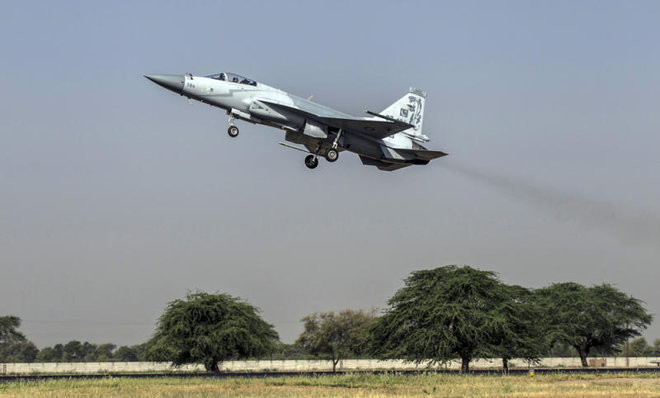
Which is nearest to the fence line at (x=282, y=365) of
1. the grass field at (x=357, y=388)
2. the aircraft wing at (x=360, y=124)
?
the grass field at (x=357, y=388)

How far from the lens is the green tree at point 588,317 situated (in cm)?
10675

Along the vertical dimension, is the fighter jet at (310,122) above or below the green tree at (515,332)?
above

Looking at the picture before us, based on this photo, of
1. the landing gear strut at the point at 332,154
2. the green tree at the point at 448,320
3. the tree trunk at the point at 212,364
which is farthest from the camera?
the tree trunk at the point at 212,364

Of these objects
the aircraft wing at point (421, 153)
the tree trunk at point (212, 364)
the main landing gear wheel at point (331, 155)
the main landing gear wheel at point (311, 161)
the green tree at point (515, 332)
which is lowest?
Result: the tree trunk at point (212, 364)

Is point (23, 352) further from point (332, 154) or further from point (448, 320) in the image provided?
point (332, 154)

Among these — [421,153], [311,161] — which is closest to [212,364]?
[311,161]

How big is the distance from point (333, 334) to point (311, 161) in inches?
2869

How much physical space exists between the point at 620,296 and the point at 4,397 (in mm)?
93540

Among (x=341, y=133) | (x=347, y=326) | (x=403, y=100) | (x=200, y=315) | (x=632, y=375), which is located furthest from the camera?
(x=347, y=326)

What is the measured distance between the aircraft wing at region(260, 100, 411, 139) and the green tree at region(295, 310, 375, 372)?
69.2 m

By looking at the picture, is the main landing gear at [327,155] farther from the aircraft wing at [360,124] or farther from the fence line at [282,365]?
the fence line at [282,365]

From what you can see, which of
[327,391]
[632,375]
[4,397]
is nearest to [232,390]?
[327,391]

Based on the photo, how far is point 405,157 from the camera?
1932 inches

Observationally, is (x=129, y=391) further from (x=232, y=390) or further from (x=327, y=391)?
(x=327, y=391)
